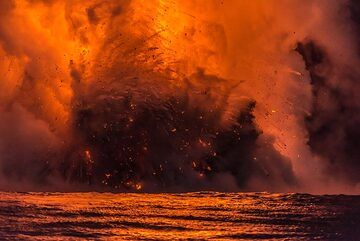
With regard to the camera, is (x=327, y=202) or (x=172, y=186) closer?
(x=327, y=202)

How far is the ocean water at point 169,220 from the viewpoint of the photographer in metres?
30.1

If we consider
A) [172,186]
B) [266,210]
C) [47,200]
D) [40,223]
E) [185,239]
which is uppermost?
[172,186]

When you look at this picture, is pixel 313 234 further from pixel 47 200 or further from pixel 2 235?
pixel 47 200

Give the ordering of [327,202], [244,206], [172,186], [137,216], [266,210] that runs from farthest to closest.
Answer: [172,186]
[327,202]
[244,206]
[266,210]
[137,216]

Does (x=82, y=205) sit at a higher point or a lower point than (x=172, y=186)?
lower

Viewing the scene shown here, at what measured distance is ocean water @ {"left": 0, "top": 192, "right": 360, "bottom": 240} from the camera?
1186 inches

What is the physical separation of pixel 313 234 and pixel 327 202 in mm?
24586

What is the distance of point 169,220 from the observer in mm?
36719

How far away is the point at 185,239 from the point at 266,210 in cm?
1652

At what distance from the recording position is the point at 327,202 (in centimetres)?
5534

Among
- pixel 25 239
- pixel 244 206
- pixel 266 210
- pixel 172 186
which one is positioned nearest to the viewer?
pixel 25 239

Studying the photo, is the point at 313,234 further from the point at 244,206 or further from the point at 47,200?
the point at 47,200

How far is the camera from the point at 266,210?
4456 centimetres

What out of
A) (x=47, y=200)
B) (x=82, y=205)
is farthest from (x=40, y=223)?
(x=47, y=200)
